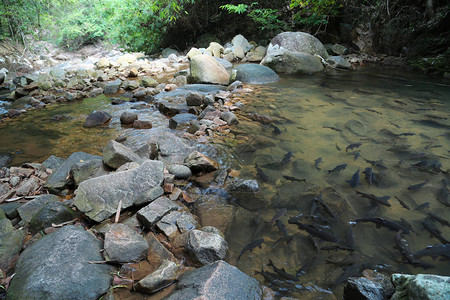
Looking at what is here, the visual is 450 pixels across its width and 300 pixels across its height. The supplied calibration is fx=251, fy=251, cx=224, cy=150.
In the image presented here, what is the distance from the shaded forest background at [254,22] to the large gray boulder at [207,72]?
A: 16.6 ft

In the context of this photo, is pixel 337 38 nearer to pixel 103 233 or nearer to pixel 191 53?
pixel 191 53

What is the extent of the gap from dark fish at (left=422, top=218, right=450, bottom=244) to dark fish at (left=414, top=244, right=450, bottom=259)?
0.12 m

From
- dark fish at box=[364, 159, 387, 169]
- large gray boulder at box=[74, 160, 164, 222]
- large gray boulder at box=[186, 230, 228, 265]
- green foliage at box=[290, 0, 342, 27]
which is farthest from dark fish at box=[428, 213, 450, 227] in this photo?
green foliage at box=[290, 0, 342, 27]

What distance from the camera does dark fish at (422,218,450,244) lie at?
2.14 m

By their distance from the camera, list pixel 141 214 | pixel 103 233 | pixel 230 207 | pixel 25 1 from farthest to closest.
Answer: pixel 25 1, pixel 230 207, pixel 141 214, pixel 103 233

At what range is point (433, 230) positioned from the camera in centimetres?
224

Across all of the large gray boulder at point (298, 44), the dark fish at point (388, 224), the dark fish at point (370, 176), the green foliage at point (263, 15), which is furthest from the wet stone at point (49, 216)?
the green foliage at point (263, 15)

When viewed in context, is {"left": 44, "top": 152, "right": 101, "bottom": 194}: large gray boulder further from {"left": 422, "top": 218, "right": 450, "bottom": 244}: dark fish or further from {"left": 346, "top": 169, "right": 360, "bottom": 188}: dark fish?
{"left": 422, "top": 218, "right": 450, "bottom": 244}: dark fish

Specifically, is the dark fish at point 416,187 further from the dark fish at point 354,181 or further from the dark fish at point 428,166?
the dark fish at point 354,181

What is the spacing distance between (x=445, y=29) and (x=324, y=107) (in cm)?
780

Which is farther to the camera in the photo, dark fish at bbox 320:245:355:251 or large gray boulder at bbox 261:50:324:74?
large gray boulder at bbox 261:50:324:74

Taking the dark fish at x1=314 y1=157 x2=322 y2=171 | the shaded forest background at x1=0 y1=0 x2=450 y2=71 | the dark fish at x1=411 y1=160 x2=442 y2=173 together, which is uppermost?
the shaded forest background at x1=0 y1=0 x2=450 y2=71

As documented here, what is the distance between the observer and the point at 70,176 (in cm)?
305

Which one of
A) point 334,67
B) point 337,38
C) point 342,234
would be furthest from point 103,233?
point 337,38
